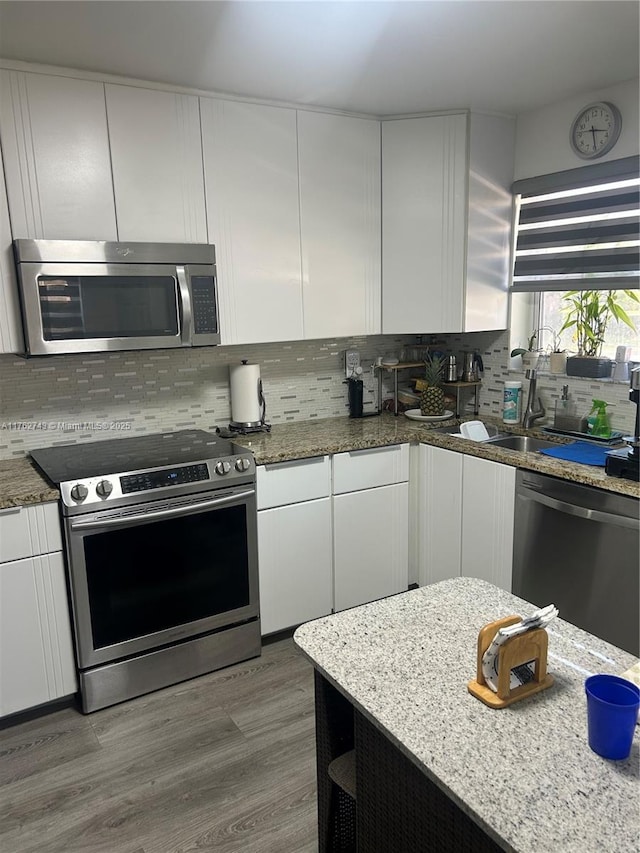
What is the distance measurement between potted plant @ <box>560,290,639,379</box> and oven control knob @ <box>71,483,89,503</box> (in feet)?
7.42

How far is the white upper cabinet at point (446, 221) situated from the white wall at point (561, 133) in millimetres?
74

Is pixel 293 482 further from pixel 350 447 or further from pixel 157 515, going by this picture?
pixel 157 515

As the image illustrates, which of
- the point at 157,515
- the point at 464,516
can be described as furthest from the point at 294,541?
the point at 464,516

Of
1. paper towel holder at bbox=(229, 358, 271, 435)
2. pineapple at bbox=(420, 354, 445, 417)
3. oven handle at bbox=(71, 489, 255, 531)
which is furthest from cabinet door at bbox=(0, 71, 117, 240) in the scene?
pineapple at bbox=(420, 354, 445, 417)

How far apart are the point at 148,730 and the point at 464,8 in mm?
2710

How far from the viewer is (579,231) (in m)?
3.00

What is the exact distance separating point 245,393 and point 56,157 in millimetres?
1303

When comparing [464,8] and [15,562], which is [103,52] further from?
[15,562]

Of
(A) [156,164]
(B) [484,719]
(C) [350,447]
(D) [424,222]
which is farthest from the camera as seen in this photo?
(D) [424,222]

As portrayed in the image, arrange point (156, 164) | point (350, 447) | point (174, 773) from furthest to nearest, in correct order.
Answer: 1. point (350, 447)
2. point (156, 164)
3. point (174, 773)

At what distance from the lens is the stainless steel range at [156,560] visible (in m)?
2.39

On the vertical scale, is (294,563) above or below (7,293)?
below

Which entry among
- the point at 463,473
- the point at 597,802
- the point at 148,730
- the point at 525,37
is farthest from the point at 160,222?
the point at 597,802

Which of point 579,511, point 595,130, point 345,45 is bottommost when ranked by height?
point 579,511
